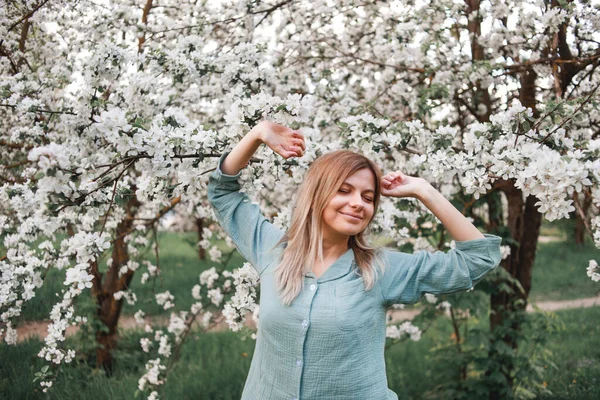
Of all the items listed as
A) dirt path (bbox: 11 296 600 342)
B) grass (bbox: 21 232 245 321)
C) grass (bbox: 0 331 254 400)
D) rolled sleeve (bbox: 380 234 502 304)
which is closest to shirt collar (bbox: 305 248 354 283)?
rolled sleeve (bbox: 380 234 502 304)

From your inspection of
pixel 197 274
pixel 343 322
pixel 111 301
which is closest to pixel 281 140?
pixel 343 322

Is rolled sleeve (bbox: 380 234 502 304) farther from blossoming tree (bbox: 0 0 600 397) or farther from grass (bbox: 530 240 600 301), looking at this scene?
grass (bbox: 530 240 600 301)

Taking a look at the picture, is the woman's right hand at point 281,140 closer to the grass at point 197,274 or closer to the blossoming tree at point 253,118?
the blossoming tree at point 253,118

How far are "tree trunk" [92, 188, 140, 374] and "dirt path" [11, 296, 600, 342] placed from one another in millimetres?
400

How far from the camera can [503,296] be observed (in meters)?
4.36

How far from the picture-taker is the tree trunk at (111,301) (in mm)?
4859

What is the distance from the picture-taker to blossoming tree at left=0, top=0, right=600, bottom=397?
2.05 meters

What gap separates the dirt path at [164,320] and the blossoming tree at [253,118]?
1.85 feet

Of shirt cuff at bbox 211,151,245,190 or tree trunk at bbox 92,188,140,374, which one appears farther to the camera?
tree trunk at bbox 92,188,140,374

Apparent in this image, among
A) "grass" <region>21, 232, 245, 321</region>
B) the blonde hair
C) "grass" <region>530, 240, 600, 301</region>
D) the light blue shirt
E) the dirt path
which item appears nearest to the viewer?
the light blue shirt

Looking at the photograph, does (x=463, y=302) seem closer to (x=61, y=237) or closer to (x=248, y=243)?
(x=248, y=243)

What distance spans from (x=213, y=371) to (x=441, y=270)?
331 centimetres

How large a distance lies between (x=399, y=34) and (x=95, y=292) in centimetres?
362

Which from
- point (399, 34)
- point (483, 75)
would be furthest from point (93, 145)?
point (483, 75)
